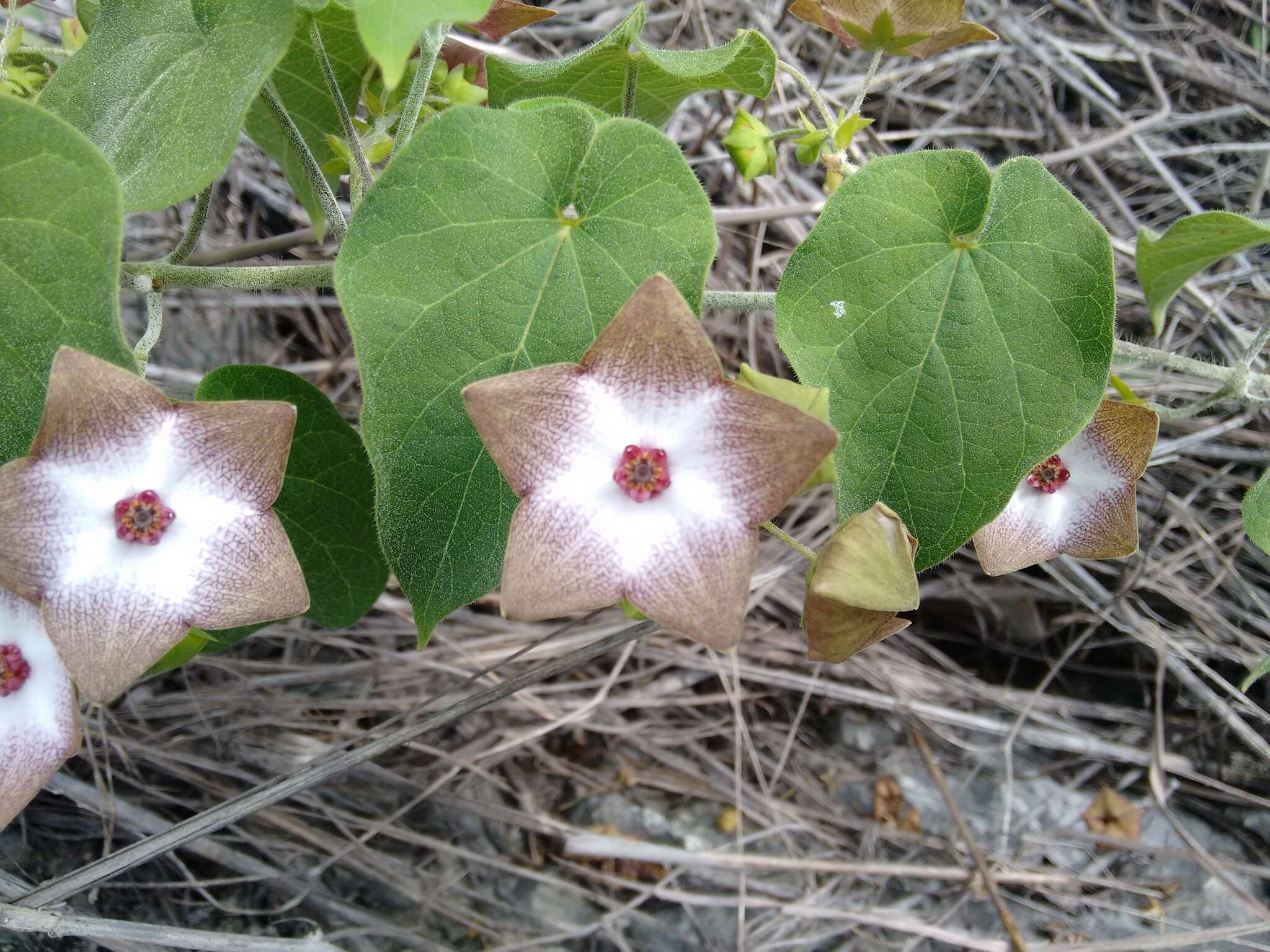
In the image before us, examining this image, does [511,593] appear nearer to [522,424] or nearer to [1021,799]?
[522,424]

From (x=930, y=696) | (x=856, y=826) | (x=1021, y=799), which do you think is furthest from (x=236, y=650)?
(x=1021, y=799)

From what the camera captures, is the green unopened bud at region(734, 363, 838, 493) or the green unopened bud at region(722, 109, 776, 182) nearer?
the green unopened bud at region(734, 363, 838, 493)

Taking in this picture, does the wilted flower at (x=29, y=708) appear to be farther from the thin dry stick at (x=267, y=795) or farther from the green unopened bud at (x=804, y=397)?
the green unopened bud at (x=804, y=397)

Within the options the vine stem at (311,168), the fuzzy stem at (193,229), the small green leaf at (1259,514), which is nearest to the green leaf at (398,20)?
the vine stem at (311,168)

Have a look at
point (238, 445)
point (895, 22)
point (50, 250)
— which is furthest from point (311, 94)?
point (895, 22)

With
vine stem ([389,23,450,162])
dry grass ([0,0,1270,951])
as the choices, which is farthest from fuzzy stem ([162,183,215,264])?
dry grass ([0,0,1270,951])

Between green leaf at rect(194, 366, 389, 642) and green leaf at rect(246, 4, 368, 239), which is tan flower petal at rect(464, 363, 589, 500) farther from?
green leaf at rect(246, 4, 368, 239)
